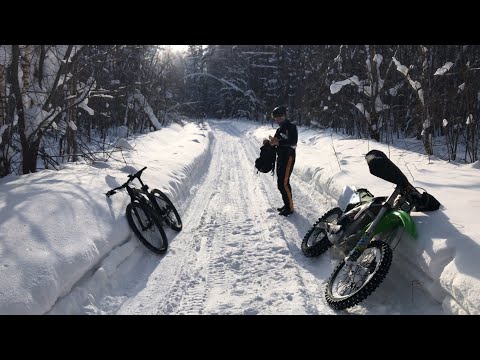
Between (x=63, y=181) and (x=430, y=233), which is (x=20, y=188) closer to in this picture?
(x=63, y=181)

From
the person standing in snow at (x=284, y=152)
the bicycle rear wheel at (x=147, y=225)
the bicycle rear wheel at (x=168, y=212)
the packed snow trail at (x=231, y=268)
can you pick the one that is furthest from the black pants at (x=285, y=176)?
the bicycle rear wheel at (x=147, y=225)

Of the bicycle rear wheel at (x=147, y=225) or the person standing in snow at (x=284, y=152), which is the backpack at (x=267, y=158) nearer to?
the person standing in snow at (x=284, y=152)

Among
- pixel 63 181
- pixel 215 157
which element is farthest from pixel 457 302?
pixel 215 157

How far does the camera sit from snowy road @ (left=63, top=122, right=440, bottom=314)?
3.62 meters

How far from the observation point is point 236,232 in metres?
5.89

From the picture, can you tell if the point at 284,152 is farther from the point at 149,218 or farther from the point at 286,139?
the point at 149,218

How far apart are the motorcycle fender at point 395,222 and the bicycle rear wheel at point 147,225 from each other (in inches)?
117

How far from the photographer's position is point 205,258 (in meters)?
4.92

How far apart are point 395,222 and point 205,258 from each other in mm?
2506

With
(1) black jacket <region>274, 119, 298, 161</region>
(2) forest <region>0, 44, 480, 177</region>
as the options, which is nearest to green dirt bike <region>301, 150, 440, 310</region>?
(1) black jacket <region>274, 119, 298, 161</region>

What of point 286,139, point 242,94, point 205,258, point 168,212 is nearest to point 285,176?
point 286,139
